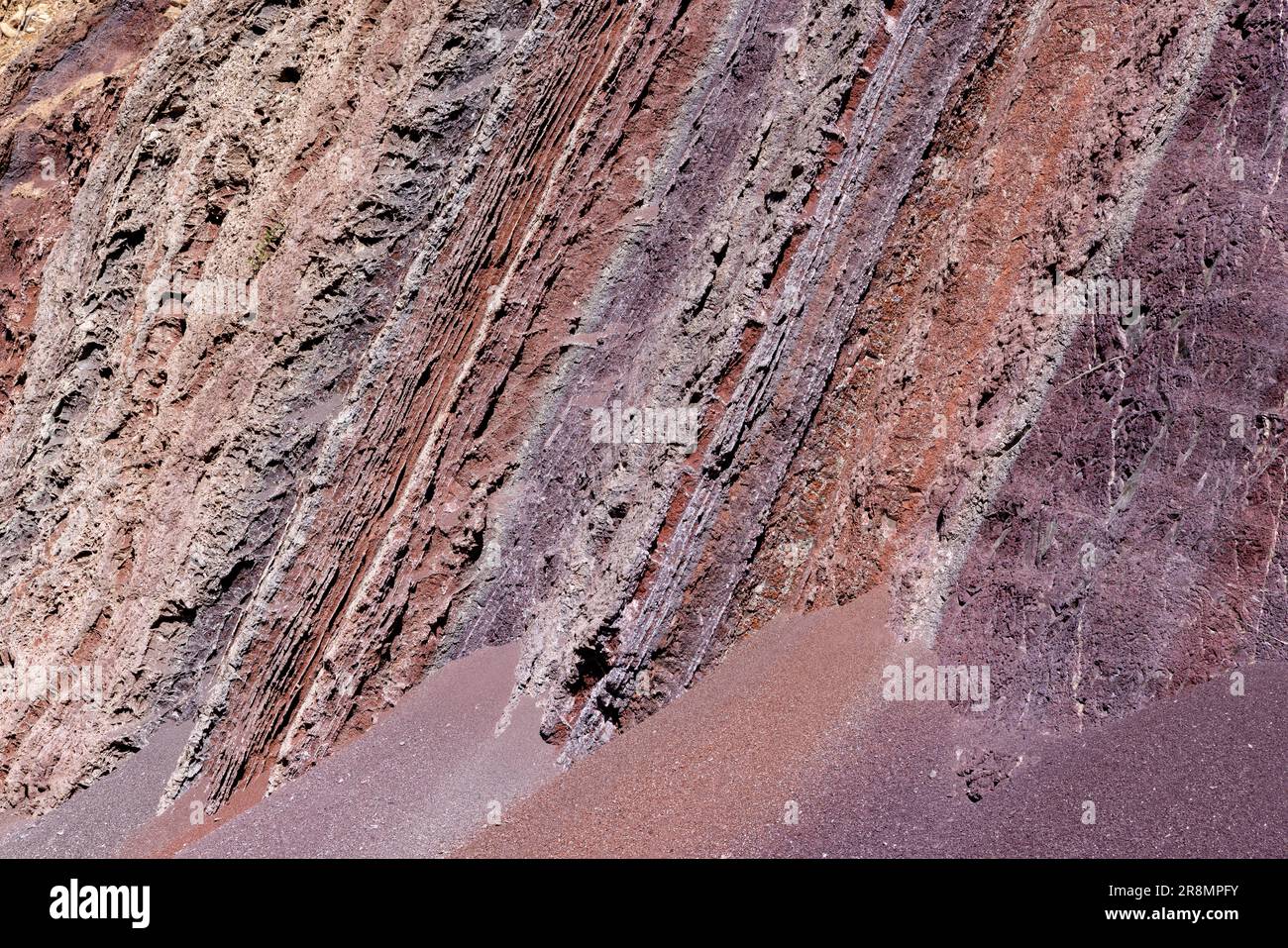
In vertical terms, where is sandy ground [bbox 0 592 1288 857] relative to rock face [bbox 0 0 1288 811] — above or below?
below

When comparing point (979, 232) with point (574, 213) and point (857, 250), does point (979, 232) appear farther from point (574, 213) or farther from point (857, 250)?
point (574, 213)

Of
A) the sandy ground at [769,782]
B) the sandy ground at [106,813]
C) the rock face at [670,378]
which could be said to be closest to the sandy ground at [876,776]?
the sandy ground at [769,782]

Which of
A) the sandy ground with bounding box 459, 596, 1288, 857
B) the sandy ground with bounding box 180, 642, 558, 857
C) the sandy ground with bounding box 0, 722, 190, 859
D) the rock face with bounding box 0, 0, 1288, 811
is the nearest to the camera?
the sandy ground with bounding box 459, 596, 1288, 857

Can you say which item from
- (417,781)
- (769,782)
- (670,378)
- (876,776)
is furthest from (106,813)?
(876,776)

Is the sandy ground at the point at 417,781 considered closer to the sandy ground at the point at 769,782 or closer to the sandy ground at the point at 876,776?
the sandy ground at the point at 769,782

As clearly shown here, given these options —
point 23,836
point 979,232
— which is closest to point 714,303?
point 979,232

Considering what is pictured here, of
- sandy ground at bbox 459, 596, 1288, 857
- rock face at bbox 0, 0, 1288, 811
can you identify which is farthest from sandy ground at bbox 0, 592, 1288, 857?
rock face at bbox 0, 0, 1288, 811

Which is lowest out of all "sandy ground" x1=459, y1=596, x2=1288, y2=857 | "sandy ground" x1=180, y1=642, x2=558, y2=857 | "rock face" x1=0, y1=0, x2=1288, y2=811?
"sandy ground" x1=459, y1=596, x2=1288, y2=857

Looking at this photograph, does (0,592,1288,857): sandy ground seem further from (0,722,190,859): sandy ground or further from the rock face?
the rock face

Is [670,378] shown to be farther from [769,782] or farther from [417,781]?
[417,781]
